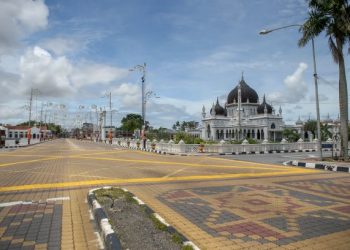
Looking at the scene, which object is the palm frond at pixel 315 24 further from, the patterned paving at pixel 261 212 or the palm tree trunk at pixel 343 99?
the patterned paving at pixel 261 212

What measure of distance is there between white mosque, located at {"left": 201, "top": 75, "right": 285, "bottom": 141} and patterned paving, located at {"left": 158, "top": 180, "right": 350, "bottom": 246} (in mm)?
106025

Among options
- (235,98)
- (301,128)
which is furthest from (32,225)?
(301,128)

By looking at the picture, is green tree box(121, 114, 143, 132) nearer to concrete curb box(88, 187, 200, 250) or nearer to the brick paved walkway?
the brick paved walkway

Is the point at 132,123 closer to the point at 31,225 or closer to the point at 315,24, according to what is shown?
the point at 315,24

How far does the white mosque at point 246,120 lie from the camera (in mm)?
115812

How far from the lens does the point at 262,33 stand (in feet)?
66.9

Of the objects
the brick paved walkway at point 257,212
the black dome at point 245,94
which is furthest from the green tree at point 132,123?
the brick paved walkway at point 257,212

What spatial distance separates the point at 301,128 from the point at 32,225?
128028 mm

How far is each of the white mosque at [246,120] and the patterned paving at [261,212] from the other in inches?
4174

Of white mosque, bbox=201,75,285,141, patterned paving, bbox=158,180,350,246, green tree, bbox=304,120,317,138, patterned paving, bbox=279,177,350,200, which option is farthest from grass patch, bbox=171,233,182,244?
green tree, bbox=304,120,317,138

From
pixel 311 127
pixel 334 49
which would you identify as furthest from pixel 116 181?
pixel 311 127

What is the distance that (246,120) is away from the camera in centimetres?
11850

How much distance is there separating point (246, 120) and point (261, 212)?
113 m

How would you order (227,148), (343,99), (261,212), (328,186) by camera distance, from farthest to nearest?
(227,148) < (343,99) < (328,186) < (261,212)
